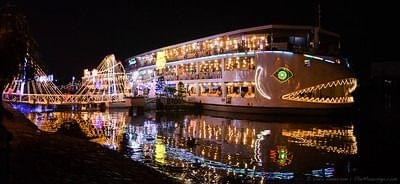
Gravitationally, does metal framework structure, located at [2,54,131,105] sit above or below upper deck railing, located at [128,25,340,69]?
below

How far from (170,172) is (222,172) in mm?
2187

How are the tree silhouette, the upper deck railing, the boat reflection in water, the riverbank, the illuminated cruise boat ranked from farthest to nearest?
the upper deck railing
the illuminated cruise boat
the boat reflection in water
the riverbank
the tree silhouette

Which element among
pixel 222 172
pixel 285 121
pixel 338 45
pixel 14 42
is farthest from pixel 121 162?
pixel 338 45

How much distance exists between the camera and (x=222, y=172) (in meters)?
17.8

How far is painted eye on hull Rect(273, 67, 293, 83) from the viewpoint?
45.9m

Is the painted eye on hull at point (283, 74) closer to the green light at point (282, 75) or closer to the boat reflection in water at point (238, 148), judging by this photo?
the green light at point (282, 75)

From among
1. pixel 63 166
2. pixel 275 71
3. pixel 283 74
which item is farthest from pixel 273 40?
pixel 63 166

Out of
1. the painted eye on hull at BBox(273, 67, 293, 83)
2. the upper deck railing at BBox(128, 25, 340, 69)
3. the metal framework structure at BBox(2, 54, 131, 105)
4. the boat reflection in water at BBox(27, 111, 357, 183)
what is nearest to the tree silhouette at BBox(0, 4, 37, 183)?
the boat reflection in water at BBox(27, 111, 357, 183)

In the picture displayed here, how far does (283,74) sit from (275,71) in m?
0.94

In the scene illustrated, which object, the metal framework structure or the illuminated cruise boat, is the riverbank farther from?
the metal framework structure

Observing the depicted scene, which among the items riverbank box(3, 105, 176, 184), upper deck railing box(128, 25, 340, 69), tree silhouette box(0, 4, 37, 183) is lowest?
riverbank box(3, 105, 176, 184)

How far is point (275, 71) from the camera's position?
4672cm

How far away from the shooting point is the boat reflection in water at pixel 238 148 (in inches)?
701

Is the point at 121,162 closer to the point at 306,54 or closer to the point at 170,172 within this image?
the point at 170,172
